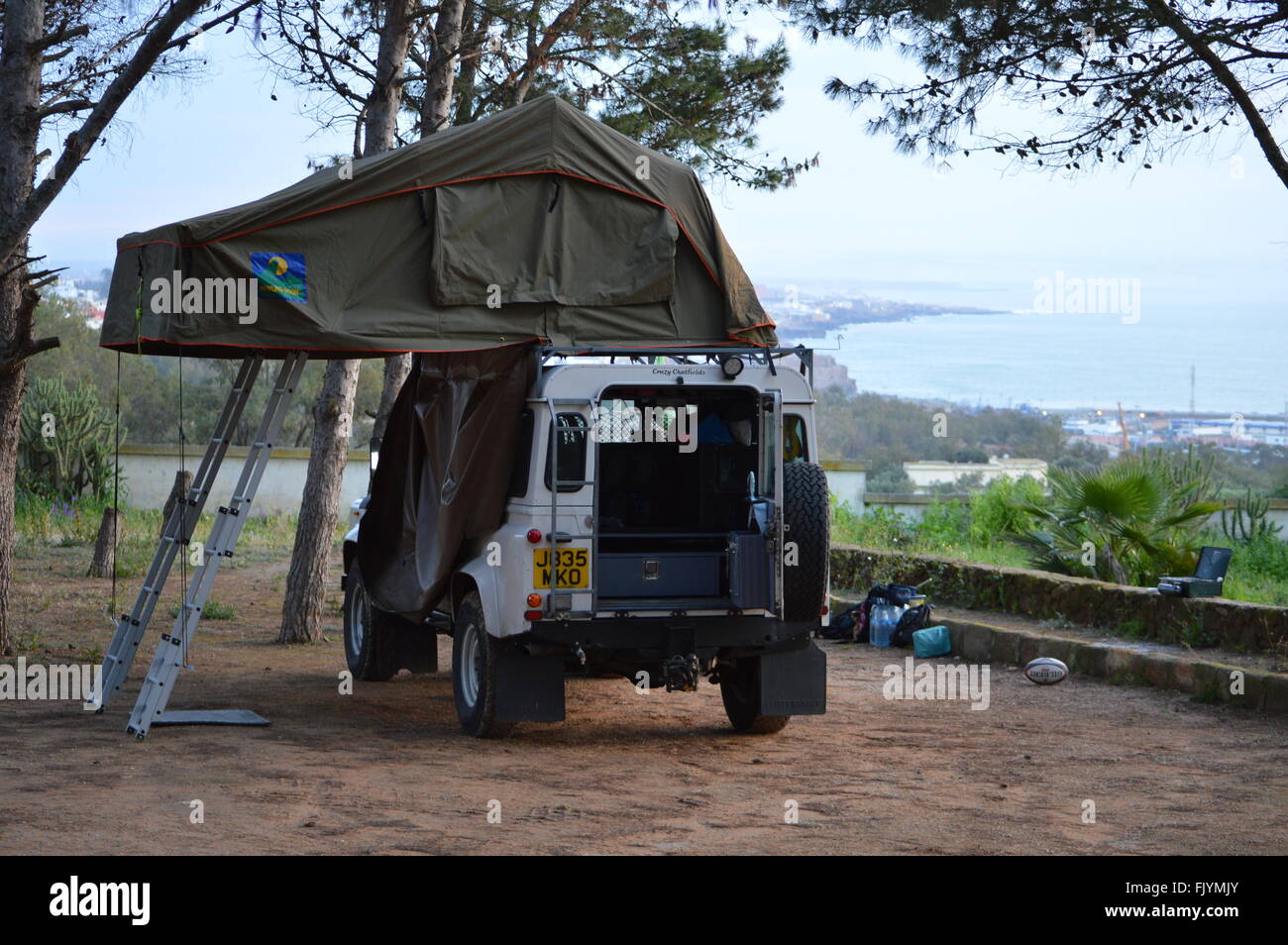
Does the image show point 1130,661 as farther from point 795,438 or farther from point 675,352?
point 675,352

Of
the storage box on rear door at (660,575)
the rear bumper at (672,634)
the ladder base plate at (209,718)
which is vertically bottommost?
the ladder base plate at (209,718)

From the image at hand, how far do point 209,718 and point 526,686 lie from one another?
2158 millimetres

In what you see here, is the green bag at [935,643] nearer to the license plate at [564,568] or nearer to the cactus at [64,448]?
the license plate at [564,568]

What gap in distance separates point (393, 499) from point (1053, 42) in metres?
6.18

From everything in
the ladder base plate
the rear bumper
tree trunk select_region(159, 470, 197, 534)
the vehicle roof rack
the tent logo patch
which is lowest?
the ladder base plate

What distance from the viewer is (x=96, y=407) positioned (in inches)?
1038

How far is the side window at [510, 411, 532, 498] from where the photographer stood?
27.8ft

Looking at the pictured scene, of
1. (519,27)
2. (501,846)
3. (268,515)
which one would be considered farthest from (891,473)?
(501,846)

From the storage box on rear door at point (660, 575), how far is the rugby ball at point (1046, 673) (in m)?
3.88

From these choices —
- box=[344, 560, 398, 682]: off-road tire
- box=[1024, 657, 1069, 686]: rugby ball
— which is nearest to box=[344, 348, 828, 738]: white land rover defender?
box=[344, 560, 398, 682]: off-road tire

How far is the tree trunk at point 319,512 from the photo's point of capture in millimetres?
13898

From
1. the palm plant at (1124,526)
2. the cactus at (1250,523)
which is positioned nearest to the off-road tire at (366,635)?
the palm plant at (1124,526)

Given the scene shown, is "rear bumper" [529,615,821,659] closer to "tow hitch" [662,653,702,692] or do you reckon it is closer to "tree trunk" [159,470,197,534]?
"tow hitch" [662,653,702,692]
